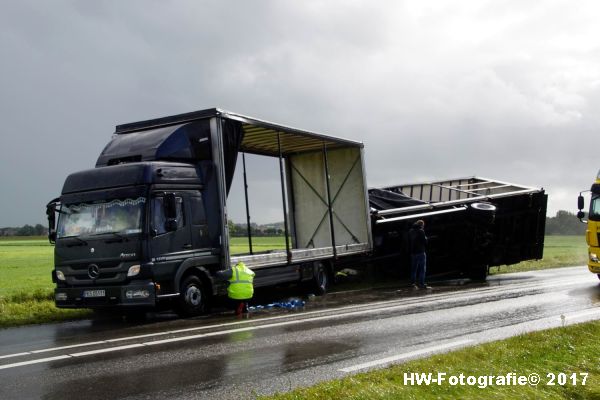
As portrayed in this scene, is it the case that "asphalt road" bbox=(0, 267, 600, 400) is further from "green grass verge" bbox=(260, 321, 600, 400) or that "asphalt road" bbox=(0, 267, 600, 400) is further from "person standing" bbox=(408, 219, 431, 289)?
"person standing" bbox=(408, 219, 431, 289)

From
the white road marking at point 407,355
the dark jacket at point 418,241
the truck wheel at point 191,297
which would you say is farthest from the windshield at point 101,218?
the dark jacket at point 418,241

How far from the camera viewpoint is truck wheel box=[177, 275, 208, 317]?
11.5m

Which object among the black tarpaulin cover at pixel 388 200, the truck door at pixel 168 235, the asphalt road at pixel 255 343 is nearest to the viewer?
the asphalt road at pixel 255 343

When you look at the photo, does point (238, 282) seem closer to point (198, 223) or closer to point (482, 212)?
point (198, 223)

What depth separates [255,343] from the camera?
839 centimetres

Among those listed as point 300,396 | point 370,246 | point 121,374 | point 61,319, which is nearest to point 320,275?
point 370,246

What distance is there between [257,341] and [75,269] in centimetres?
439

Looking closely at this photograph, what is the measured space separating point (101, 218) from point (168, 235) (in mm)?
1171

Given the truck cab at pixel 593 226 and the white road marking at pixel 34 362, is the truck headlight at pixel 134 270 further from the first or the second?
the truck cab at pixel 593 226

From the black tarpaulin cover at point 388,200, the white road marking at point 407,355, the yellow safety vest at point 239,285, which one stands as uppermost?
the black tarpaulin cover at point 388,200

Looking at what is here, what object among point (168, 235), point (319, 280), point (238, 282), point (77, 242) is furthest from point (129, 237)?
point (319, 280)

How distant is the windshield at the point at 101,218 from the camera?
1095 centimetres

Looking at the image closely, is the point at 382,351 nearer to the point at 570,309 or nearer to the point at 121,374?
the point at 121,374

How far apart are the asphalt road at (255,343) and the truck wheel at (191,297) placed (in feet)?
0.92
